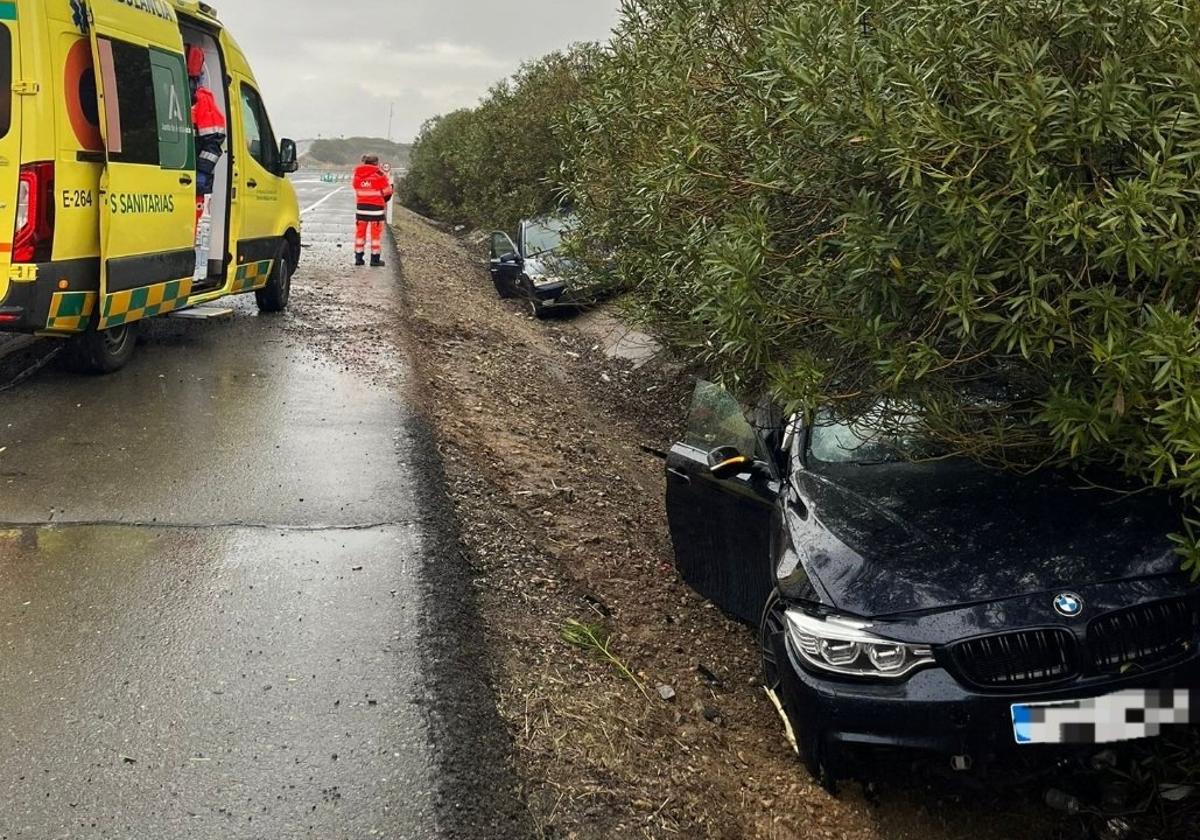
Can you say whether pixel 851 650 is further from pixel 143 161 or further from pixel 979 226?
pixel 143 161

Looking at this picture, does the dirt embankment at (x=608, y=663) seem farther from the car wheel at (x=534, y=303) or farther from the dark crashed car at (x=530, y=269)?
the car wheel at (x=534, y=303)

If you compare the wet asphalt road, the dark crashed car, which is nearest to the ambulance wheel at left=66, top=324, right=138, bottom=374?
the wet asphalt road

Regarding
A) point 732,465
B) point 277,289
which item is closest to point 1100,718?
point 732,465

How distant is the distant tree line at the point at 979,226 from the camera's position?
3.16 meters

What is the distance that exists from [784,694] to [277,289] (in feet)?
30.1

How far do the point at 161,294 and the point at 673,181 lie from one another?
5068mm

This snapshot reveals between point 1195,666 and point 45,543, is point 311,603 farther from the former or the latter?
point 1195,666

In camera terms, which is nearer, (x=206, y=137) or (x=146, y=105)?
(x=146, y=105)

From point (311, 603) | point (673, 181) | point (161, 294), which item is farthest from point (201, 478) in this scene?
point (673, 181)

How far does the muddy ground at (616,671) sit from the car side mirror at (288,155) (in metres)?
2.77

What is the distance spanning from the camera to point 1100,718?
3301 mm

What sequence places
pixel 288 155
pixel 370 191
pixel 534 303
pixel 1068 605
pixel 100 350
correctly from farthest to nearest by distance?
pixel 370 191, pixel 534 303, pixel 288 155, pixel 100 350, pixel 1068 605

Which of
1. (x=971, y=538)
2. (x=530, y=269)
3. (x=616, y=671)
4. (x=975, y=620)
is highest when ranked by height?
(x=971, y=538)

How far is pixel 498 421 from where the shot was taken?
8820 millimetres
